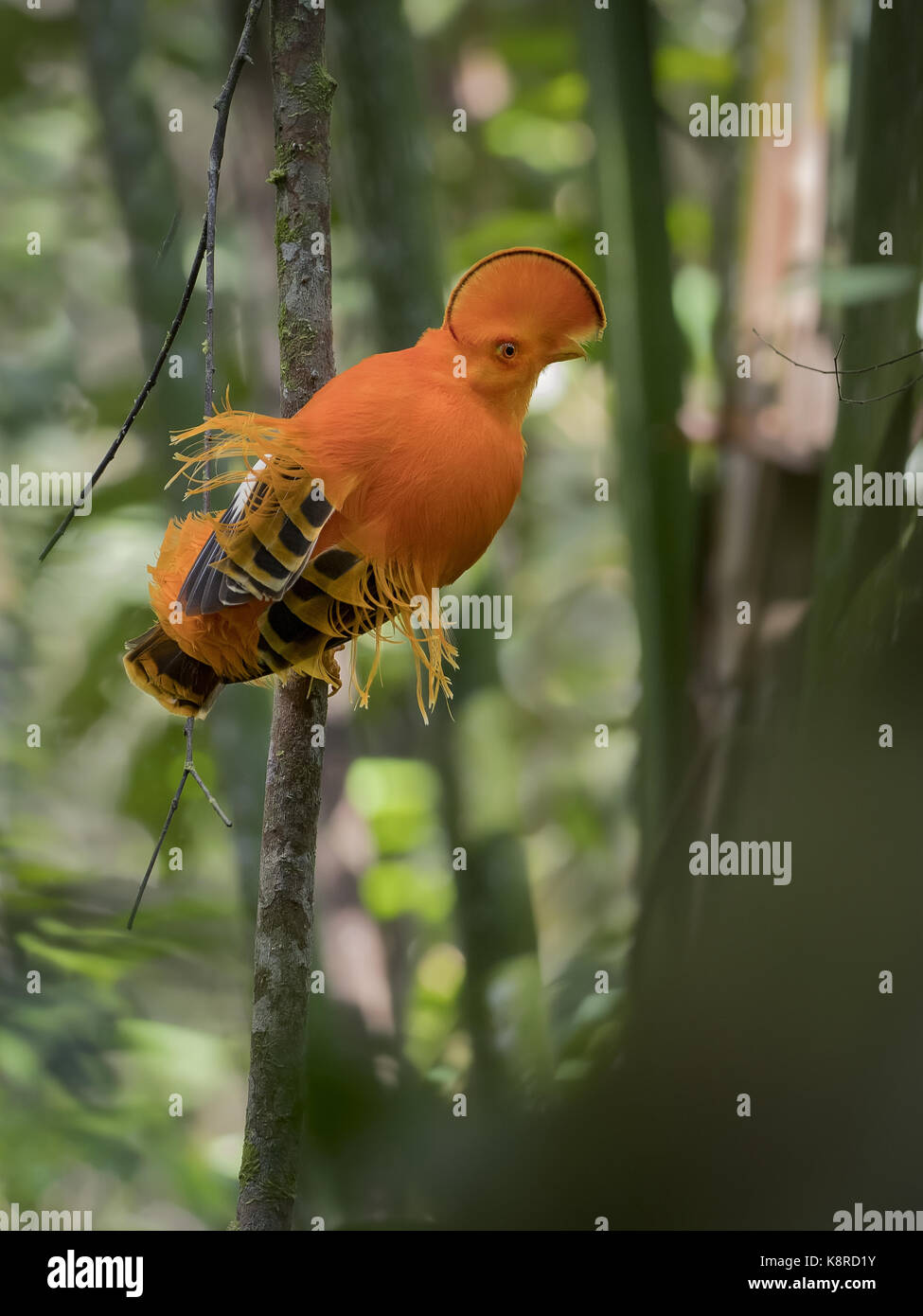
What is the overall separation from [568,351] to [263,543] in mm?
361

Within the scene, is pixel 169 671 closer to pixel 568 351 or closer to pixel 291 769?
pixel 291 769

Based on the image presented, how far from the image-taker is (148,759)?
177cm

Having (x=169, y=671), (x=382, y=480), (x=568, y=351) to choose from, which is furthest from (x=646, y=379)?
(x=169, y=671)

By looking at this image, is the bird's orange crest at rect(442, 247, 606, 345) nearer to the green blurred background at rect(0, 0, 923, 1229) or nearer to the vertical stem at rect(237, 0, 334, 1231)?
the vertical stem at rect(237, 0, 334, 1231)

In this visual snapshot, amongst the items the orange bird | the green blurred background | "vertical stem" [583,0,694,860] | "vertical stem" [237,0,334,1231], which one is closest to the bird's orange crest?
the orange bird

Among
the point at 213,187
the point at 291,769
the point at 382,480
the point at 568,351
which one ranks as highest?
the point at 213,187

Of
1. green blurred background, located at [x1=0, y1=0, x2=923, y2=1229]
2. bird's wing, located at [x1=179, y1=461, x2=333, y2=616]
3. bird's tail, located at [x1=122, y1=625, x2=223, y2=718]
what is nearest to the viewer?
bird's wing, located at [x1=179, y1=461, x2=333, y2=616]

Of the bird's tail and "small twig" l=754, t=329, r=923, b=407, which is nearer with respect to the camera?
the bird's tail

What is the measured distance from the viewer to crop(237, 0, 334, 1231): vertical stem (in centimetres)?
113

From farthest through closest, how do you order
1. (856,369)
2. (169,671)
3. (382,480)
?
1. (856,369)
2. (169,671)
3. (382,480)

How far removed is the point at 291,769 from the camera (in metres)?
1.13

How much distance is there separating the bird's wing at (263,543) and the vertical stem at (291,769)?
15 cm
